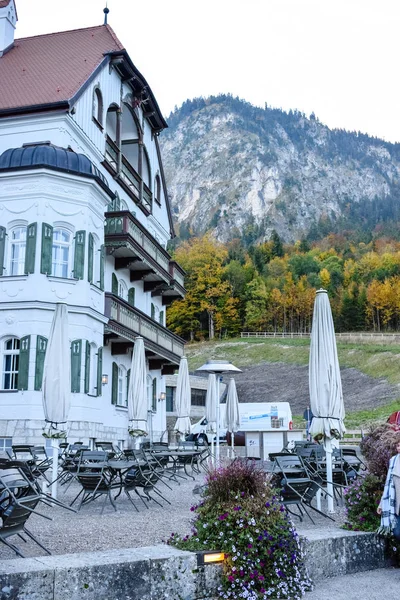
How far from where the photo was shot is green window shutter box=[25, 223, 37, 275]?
69.4 feet

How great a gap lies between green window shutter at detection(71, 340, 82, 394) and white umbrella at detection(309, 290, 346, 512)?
11.7 metres

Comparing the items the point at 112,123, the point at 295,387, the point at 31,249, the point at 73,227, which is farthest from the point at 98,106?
the point at 295,387

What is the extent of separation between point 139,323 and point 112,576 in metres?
21.4

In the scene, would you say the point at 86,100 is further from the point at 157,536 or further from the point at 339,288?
the point at 339,288

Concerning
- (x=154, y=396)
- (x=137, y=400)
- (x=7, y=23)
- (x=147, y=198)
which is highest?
(x=7, y=23)

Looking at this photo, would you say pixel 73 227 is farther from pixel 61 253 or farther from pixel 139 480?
pixel 139 480

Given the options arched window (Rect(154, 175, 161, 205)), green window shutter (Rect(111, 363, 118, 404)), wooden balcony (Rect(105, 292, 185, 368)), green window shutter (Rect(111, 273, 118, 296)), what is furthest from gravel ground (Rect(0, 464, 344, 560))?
arched window (Rect(154, 175, 161, 205))

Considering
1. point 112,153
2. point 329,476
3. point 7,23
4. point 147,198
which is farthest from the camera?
point 147,198

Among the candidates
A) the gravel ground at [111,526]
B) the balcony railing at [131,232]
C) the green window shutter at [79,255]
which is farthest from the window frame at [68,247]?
the gravel ground at [111,526]

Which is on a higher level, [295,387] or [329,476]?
[295,387]

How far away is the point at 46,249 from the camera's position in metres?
21.3

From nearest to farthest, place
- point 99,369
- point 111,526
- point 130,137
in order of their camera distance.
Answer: point 111,526 < point 99,369 < point 130,137

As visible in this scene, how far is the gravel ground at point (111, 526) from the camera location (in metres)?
7.73

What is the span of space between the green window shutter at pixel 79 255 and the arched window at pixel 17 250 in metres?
1.72
